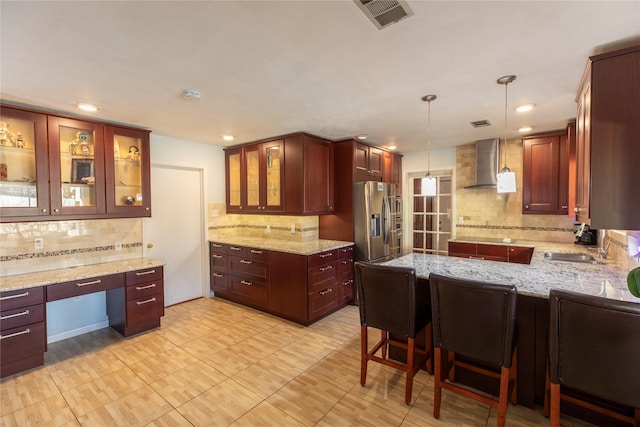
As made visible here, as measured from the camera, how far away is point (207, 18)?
145 cm

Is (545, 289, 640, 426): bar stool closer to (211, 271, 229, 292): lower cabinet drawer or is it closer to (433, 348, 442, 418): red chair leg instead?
(433, 348, 442, 418): red chair leg

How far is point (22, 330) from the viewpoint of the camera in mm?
2480

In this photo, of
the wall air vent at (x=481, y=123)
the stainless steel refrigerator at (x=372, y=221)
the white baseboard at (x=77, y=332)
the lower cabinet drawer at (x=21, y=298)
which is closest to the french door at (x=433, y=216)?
the stainless steel refrigerator at (x=372, y=221)

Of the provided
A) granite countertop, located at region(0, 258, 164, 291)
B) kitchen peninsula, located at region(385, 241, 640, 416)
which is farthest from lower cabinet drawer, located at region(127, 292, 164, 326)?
kitchen peninsula, located at region(385, 241, 640, 416)

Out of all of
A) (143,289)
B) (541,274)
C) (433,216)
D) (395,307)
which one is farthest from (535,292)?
(143,289)

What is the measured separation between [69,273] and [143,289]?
2.22 ft

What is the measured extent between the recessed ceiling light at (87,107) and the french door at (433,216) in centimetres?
464

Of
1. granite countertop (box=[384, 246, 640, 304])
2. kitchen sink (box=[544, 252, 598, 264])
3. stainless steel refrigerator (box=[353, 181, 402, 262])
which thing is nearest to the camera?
granite countertop (box=[384, 246, 640, 304])

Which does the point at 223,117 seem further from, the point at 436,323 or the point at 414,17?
the point at 436,323

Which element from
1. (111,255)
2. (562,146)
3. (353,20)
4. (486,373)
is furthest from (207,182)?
(562,146)

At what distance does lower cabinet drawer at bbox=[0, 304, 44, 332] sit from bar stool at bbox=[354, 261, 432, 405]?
2.85 meters

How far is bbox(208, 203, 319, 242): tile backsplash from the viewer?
429 cm

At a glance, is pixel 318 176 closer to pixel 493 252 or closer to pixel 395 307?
pixel 395 307

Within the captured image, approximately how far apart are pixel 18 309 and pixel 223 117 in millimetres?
2484
